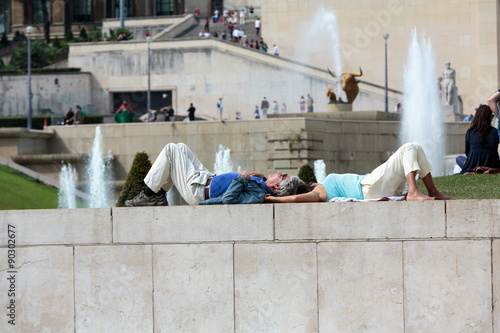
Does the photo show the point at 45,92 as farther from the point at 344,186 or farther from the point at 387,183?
the point at 387,183

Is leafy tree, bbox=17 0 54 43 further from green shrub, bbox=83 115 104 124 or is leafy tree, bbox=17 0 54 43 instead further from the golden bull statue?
the golden bull statue

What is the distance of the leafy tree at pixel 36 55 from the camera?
49156 mm

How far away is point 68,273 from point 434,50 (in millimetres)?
39850

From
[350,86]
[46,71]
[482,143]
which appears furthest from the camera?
[46,71]

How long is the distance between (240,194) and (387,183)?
4.55 ft

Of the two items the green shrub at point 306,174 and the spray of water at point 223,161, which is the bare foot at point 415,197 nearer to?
the green shrub at point 306,174

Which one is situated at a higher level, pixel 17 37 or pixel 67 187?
pixel 17 37

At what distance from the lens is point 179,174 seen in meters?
9.48

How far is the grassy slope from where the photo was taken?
25.2 meters

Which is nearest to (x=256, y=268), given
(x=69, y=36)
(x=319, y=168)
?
(x=319, y=168)

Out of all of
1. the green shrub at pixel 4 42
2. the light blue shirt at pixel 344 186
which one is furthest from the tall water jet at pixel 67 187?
the green shrub at pixel 4 42

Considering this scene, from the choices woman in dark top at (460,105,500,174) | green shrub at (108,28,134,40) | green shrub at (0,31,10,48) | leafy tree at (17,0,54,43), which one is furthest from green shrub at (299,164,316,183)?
green shrub at (0,31,10,48)

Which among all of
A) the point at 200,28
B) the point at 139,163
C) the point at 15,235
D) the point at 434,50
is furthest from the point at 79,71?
the point at 15,235

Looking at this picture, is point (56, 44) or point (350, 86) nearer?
point (350, 86)
